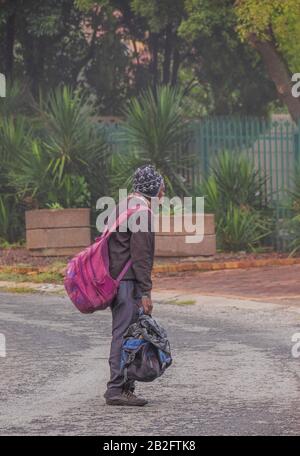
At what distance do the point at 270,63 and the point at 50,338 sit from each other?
54.6 ft

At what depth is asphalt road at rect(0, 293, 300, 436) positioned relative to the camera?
9219 millimetres

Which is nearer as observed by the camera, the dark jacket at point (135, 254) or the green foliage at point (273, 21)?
the dark jacket at point (135, 254)

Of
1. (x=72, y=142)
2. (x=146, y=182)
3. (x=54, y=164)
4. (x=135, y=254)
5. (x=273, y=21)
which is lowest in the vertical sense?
(x=135, y=254)

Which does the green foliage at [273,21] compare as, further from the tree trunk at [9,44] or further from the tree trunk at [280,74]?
the tree trunk at [9,44]

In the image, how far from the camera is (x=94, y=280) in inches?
389

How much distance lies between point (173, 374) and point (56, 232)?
1059 centimetres

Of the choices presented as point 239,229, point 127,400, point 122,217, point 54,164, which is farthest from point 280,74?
point 127,400

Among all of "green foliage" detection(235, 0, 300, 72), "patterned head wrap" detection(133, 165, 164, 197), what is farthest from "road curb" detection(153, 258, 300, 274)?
"patterned head wrap" detection(133, 165, 164, 197)

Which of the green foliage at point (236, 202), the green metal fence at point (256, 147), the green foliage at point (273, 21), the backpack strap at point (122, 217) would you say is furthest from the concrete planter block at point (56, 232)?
the backpack strap at point (122, 217)

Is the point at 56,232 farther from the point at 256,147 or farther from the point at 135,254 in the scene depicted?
the point at 135,254

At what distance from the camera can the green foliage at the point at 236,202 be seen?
848 inches

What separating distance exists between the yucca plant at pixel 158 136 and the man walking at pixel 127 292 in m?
12.2
